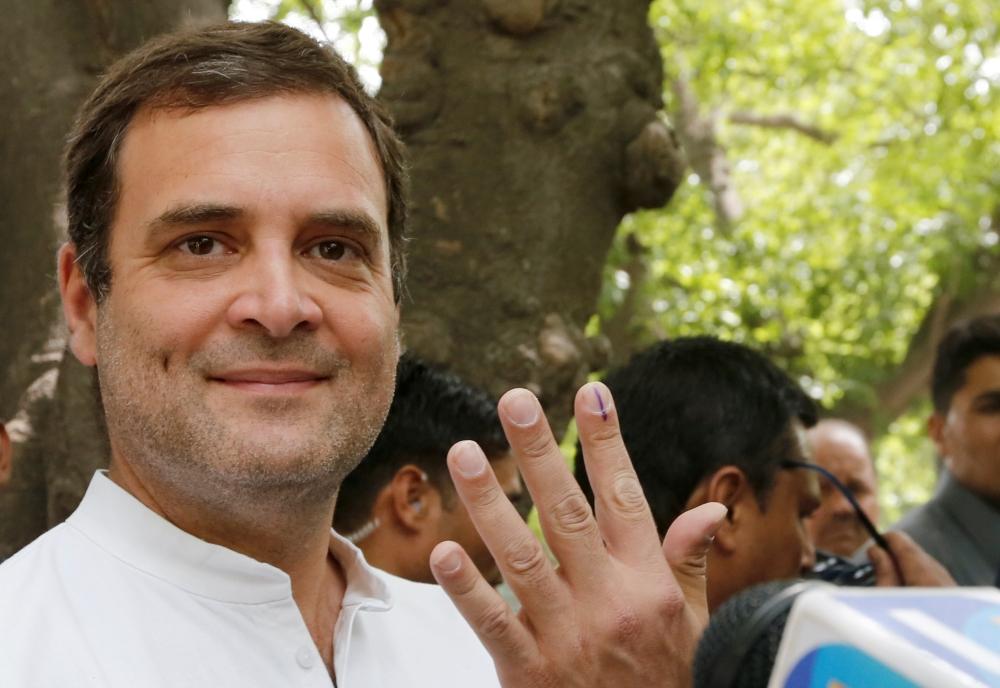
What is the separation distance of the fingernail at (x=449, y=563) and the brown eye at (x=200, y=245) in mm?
712

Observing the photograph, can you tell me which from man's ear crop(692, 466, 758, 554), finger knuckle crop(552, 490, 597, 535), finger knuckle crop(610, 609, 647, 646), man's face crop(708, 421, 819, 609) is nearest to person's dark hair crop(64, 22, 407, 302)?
finger knuckle crop(552, 490, 597, 535)

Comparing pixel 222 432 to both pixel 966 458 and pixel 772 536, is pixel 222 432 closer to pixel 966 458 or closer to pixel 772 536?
pixel 772 536

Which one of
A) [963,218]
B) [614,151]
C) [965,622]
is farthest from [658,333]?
[965,622]

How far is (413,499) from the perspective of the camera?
364 centimetres

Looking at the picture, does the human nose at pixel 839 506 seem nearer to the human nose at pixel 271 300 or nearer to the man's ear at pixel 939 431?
the man's ear at pixel 939 431

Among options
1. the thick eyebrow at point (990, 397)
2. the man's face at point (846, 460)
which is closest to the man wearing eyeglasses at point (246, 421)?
the thick eyebrow at point (990, 397)

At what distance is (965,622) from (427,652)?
4.88ft

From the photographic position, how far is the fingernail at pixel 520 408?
1.60m

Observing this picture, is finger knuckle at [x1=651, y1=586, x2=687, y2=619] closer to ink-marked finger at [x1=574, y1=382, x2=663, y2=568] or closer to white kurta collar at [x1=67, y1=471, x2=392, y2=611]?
ink-marked finger at [x1=574, y1=382, x2=663, y2=568]

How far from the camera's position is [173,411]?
1.95m

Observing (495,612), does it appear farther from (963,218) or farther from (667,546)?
(963,218)

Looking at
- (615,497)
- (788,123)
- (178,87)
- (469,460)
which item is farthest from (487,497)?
(788,123)

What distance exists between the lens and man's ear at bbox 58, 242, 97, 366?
7.20 feet

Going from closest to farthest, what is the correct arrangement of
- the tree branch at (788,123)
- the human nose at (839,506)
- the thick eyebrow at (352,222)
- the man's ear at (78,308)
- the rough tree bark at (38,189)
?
1. the thick eyebrow at (352,222)
2. the man's ear at (78,308)
3. the rough tree bark at (38,189)
4. the human nose at (839,506)
5. the tree branch at (788,123)
